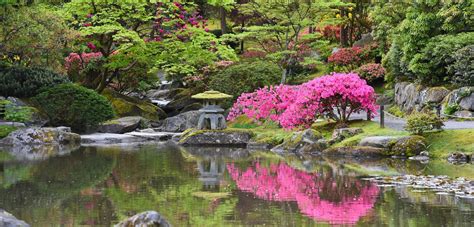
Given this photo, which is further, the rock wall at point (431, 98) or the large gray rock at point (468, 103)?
the rock wall at point (431, 98)

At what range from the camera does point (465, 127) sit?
62.8 ft

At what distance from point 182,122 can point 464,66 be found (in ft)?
39.2

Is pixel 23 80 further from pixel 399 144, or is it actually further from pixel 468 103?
pixel 468 103

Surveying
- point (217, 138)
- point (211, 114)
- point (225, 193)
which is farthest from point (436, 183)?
point (211, 114)

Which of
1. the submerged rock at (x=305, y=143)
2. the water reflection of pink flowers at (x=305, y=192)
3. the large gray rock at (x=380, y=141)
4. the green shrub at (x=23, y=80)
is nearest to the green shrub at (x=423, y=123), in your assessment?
the large gray rock at (x=380, y=141)

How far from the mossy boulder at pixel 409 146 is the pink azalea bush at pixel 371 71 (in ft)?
46.5

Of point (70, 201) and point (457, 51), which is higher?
point (457, 51)

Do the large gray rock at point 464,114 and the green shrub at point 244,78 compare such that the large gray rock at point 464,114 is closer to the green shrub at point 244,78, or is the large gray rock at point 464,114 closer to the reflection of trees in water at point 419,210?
the green shrub at point 244,78

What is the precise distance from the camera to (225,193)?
11602 millimetres

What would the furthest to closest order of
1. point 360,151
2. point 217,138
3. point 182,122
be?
point 182,122 → point 217,138 → point 360,151

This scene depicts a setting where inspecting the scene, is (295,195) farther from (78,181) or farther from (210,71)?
Answer: (210,71)

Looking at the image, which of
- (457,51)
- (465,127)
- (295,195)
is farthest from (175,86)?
(295,195)

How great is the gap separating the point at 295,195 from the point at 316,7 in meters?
20.5

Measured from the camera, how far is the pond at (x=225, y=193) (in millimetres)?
9117
